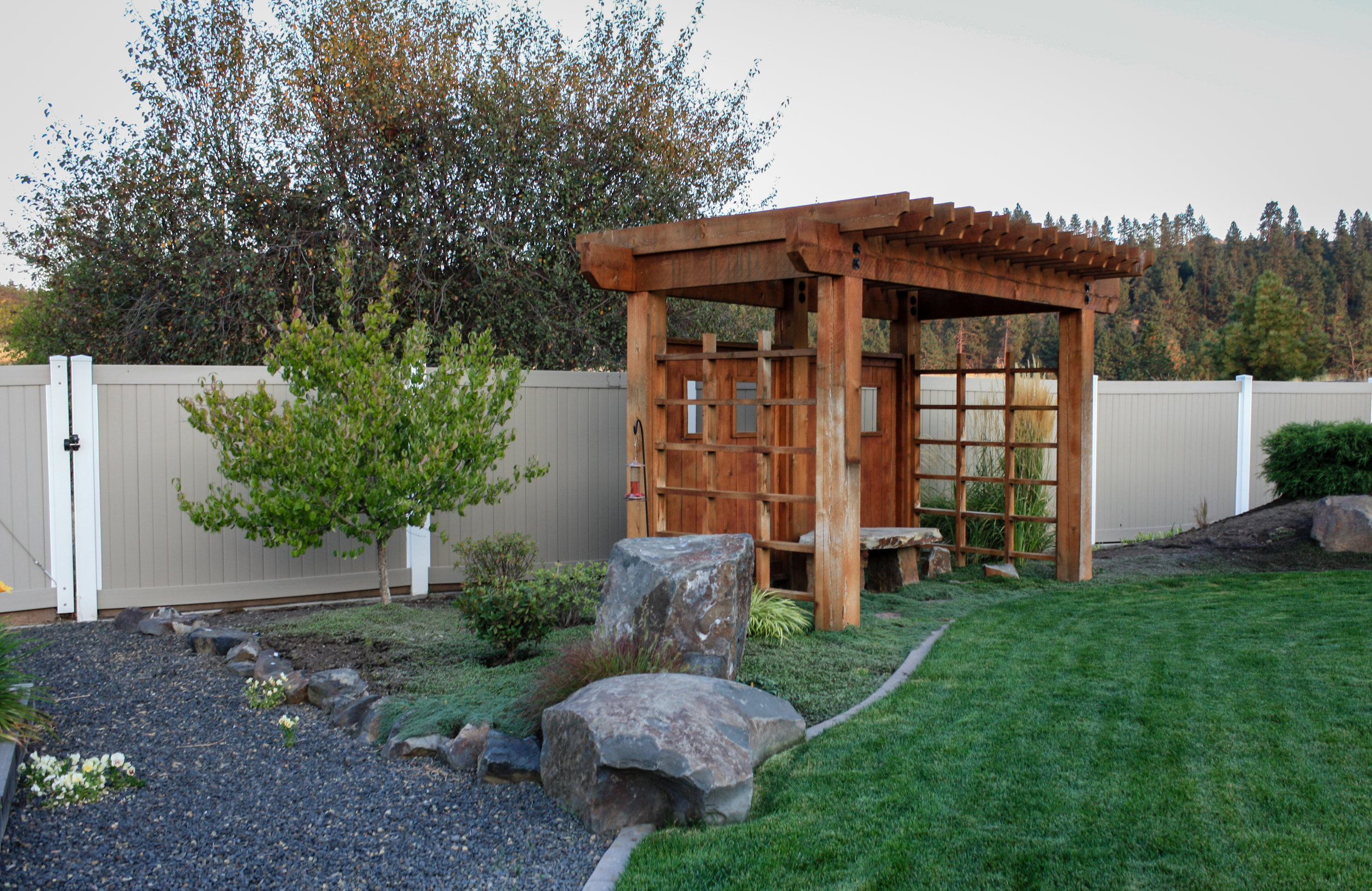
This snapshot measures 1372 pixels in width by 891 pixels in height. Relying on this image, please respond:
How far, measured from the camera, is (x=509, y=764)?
3.43 m

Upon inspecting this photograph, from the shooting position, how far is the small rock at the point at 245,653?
4.94 meters

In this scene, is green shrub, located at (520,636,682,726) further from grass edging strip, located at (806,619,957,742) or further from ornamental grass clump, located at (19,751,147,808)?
ornamental grass clump, located at (19,751,147,808)

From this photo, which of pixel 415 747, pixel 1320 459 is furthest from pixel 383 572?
pixel 1320 459

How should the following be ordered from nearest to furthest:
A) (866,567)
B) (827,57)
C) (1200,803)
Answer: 1. (1200,803)
2. (866,567)
3. (827,57)

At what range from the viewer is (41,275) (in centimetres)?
1093

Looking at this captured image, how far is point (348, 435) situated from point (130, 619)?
6.33ft

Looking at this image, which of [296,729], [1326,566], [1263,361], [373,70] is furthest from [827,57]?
[1263,361]

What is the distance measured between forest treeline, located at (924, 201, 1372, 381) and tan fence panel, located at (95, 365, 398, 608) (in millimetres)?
22452

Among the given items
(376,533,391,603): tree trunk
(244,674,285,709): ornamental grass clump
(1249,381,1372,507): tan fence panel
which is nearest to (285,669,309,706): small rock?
(244,674,285,709): ornamental grass clump

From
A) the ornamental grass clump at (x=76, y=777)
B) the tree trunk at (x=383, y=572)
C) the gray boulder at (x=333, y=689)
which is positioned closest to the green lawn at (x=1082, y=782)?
the ornamental grass clump at (x=76, y=777)

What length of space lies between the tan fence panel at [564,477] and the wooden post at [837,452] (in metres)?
2.72

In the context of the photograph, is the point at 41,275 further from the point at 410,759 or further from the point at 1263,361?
the point at 1263,361

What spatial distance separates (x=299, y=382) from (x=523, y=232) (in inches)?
183

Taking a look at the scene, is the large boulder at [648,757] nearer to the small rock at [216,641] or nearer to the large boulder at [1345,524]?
the small rock at [216,641]
